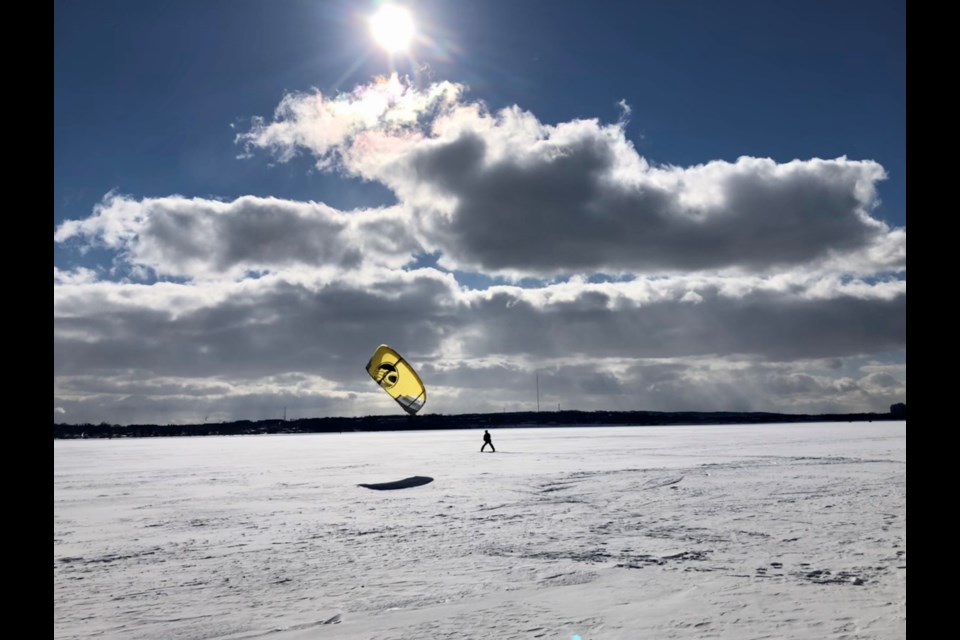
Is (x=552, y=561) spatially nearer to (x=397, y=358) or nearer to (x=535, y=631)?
(x=535, y=631)

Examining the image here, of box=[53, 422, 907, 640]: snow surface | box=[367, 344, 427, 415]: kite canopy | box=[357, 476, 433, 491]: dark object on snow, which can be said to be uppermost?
box=[367, 344, 427, 415]: kite canopy

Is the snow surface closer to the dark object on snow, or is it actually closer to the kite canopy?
the dark object on snow

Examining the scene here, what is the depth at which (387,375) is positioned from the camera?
3228 cm

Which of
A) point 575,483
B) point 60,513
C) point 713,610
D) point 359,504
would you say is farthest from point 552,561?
point 60,513

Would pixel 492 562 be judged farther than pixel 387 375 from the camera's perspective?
No

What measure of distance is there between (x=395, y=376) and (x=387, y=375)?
1.24 feet

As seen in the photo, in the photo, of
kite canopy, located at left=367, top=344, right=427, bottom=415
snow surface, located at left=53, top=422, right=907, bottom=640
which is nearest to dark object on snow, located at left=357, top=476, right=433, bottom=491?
snow surface, located at left=53, top=422, right=907, bottom=640

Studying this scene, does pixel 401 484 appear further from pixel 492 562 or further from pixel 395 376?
pixel 395 376

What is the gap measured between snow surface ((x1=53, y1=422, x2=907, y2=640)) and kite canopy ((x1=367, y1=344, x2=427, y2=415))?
14768mm

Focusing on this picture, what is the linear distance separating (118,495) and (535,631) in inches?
584

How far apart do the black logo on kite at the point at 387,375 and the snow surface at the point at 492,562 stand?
14792 mm

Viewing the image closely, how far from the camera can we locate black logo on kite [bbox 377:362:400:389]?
105 ft

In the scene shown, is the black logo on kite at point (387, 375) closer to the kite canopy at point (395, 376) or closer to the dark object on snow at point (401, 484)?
the kite canopy at point (395, 376)

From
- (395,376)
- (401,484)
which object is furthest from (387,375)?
(401,484)
